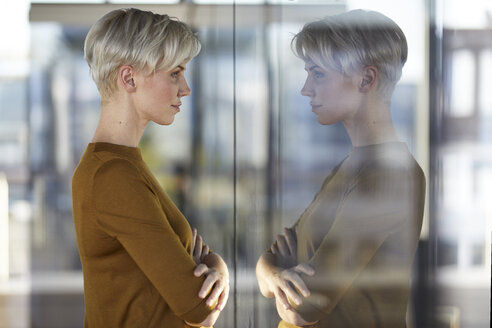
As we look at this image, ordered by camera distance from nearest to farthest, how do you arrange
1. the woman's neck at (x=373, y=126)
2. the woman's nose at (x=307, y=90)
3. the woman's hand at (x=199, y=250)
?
the woman's neck at (x=373, y=126) → the woman's nose at (x=307, y=90) → the woman's hand at (x=199, y=250)

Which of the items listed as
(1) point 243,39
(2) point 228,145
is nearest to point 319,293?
(2) point 228,145

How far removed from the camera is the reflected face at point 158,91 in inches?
54.0

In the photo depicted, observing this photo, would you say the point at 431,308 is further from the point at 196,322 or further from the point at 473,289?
the point at 196,322

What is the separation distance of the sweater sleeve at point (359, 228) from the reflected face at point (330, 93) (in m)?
0.14

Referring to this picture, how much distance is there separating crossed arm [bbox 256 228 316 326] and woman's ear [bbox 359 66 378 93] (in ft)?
1.26

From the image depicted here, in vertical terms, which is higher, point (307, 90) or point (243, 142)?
point (307, 90)

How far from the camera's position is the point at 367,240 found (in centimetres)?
125

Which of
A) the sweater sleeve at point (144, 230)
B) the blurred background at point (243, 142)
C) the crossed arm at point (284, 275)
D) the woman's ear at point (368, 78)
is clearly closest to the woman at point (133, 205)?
the sweater sleeve at point (144, 230)

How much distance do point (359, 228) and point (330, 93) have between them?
29cm

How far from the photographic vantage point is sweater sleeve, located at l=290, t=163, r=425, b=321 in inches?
48.4

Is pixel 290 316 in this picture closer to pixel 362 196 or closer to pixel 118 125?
pixel 362 196

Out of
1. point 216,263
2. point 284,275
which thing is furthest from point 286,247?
point 216,263

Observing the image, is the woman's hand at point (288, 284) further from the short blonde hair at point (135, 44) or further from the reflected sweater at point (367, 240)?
the short blonde hair at point (135, 44)

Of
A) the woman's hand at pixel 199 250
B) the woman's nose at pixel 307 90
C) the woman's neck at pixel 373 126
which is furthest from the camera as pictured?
the woman's hand at pixel 199 250
